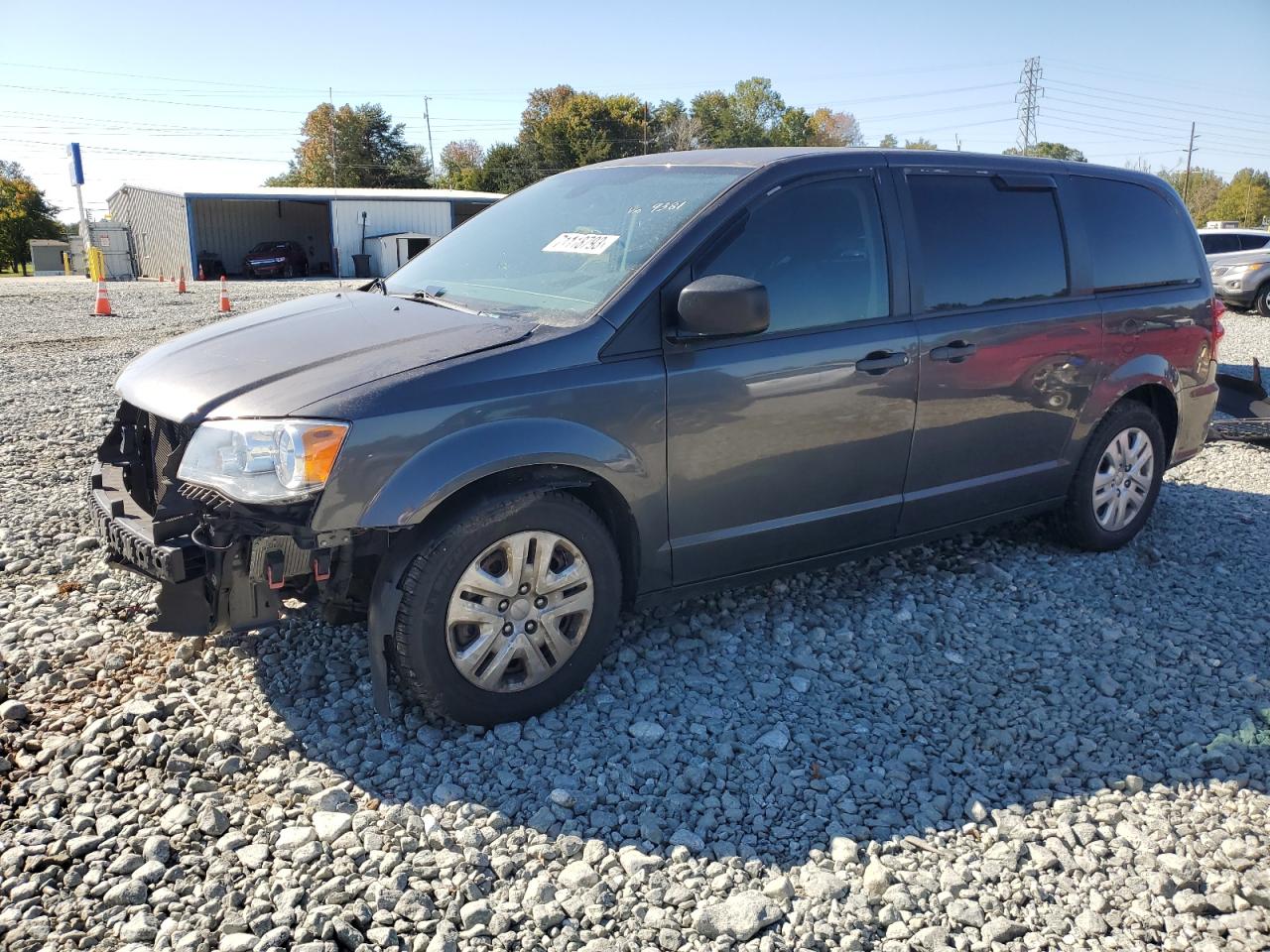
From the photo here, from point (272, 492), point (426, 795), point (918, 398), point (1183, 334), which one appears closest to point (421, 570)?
point (272, 492)

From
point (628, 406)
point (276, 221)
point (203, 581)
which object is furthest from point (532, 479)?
point (276, 221)

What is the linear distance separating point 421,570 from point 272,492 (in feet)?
1.66

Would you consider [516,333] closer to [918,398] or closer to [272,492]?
[272,492]

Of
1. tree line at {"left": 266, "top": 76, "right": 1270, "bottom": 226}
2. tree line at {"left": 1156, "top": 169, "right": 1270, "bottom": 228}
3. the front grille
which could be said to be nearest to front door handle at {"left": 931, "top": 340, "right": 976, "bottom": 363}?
the front grille

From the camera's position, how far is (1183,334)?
5.22 m

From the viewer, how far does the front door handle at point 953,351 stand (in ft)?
13.6

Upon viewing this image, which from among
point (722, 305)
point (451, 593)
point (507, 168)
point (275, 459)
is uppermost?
point (507, 168)

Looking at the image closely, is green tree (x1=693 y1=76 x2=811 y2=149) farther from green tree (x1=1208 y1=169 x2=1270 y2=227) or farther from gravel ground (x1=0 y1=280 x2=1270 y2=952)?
gravel ground (x1=0 y1=280 x2=1270 y2=952)

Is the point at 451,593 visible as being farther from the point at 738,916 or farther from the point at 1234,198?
the point at 1234,198

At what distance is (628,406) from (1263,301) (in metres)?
19.4

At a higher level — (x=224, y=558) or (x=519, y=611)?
(x=224, y=558)

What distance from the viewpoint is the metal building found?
138 feet

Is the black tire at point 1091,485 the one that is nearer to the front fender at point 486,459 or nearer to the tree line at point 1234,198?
the front fender at point 486,459

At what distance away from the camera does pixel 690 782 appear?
3086 mm
